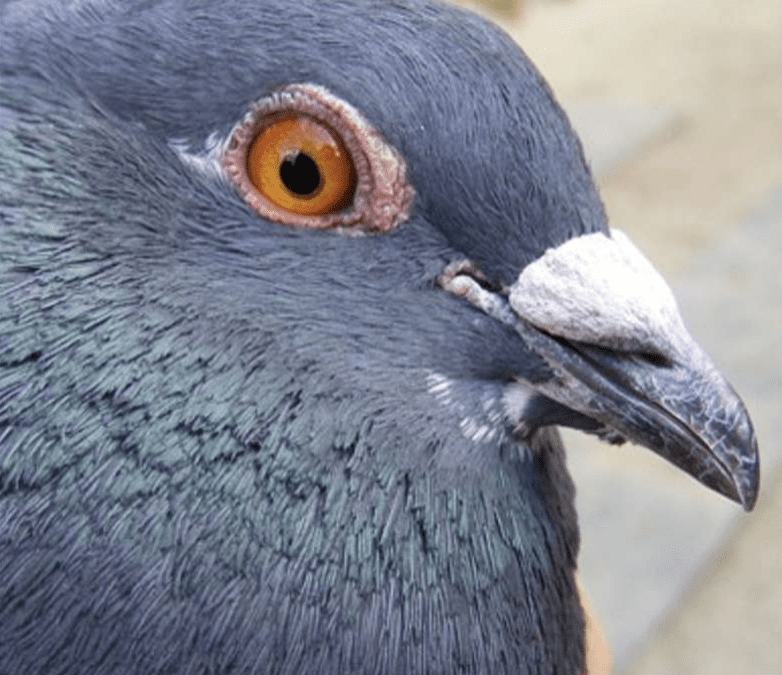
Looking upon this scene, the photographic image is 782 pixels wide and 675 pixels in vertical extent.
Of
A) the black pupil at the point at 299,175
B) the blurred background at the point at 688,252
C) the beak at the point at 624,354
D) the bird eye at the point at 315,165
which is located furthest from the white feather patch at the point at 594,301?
the blurred background at the point at 688,252

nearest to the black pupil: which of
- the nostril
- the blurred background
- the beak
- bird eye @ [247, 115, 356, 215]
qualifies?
bird eye @ [247, 115, 356, 215]

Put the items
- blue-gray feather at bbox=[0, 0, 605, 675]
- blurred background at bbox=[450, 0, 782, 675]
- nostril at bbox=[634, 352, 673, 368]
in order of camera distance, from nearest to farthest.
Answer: blue-gray feather at bbox=[0, 0, 605, 675] < nostril at bbox=[634, 352, 673, 368] < blurred background at bbox=[450, 0, 782, 675]

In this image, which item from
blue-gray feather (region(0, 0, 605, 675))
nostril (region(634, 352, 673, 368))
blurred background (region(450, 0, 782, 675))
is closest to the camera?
blue-gray feather (region(0, 0, 605, 675))

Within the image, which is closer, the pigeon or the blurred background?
the pigeon

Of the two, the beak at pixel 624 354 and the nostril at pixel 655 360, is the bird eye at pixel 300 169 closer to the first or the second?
the beak at pixel 624 354

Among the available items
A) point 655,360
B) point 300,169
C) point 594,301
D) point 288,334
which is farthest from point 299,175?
point 655,360

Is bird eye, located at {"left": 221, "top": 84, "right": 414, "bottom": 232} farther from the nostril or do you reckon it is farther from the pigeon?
the nostril

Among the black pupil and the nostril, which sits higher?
the nostril

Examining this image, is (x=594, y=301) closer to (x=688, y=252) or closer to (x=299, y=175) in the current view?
(x=299, y=175)
